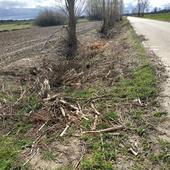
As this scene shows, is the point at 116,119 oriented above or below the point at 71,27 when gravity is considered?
above

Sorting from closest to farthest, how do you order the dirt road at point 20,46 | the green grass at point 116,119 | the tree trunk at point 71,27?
the green grass at point 116,119
the dirt road at point 20,46
the tree trunk at point 71,27

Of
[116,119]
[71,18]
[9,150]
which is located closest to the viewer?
[9,150]

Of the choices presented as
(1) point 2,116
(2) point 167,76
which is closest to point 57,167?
(1) point 2,116

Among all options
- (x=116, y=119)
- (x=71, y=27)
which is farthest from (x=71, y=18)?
(x=116, y=119)

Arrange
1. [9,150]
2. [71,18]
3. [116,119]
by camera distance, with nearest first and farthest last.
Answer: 1. [9,150]
2. [116,119]
3. [71,18]

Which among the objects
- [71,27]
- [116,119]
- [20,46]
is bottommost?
[20,46]

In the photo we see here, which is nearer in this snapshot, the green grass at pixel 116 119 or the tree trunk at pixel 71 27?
the green grass at pixel 116 119

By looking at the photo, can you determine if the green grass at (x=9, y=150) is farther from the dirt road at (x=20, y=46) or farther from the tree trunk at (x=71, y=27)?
the tree trunk at (x=71, y=27)

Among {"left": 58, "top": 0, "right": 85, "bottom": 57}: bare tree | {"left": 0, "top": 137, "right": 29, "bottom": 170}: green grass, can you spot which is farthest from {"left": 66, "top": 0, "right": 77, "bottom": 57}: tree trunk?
{"left": 0, "top": 137, "right": 29, "bottom": 170}: green grass

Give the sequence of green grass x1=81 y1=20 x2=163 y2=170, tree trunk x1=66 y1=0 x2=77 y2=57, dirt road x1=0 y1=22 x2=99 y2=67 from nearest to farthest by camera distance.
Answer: green grass x1=81 y1=20 x2=163 y2=170
dirt road x1=0 y1=22 x2=99 y2=67
tree trunk x1=66 y1=0 x2=77 y2=57

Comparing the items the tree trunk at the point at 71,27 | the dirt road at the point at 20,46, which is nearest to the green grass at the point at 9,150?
the dirt road at the point at 20,46

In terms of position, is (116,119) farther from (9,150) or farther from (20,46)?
(20,46)

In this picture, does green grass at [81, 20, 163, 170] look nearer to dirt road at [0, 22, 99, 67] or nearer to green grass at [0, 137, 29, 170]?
green grass at [0, 137, 29, 170]

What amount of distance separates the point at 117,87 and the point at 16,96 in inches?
89.8
